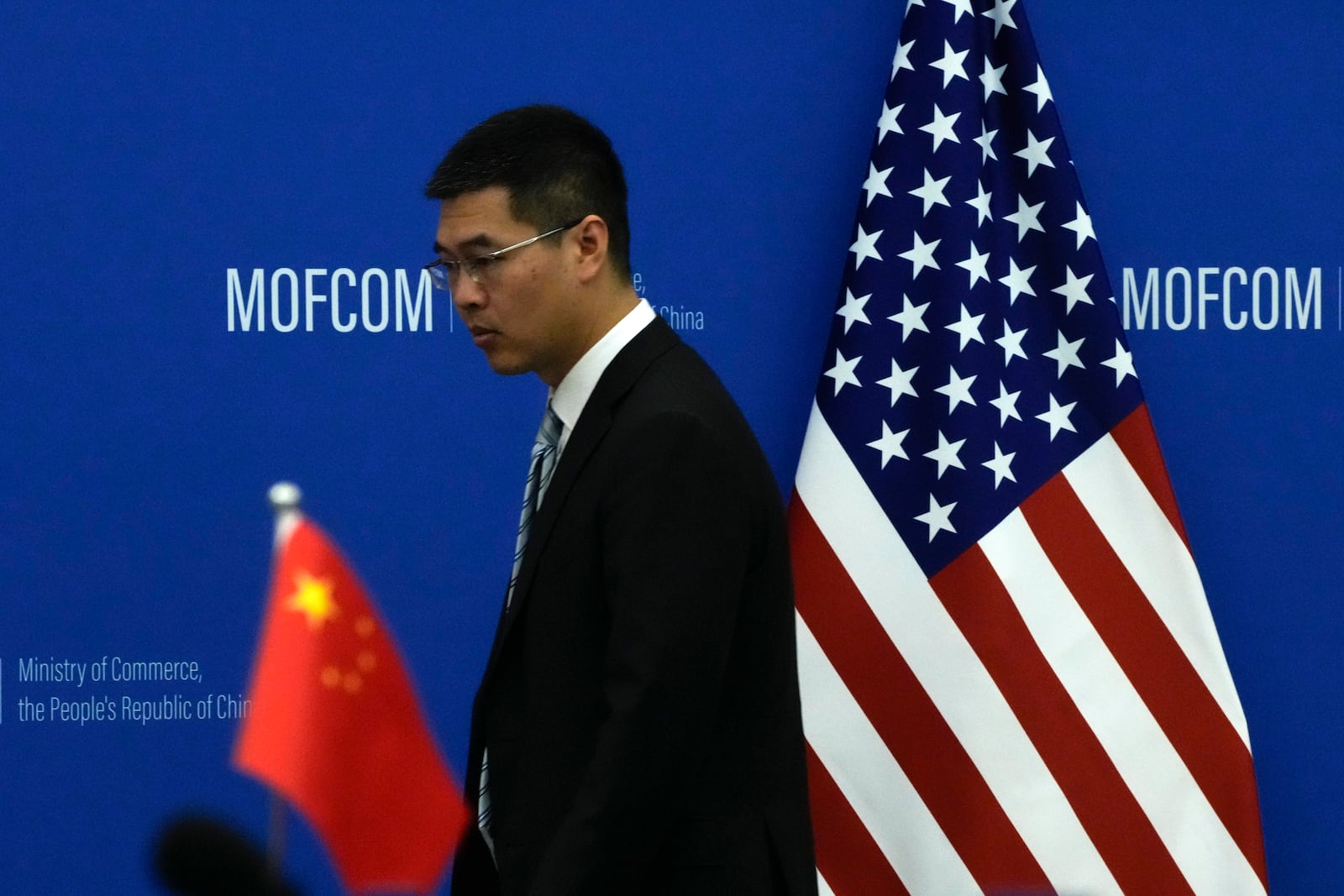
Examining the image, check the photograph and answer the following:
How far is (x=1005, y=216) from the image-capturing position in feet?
7.53

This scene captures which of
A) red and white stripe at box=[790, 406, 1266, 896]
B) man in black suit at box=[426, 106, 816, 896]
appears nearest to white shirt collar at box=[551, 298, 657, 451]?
man in black suit at box=[426, 106, 816, 896]

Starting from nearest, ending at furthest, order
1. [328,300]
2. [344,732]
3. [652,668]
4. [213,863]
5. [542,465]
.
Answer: [213,863]
[652,668]
[344,732]
[542,465]
[328,300]

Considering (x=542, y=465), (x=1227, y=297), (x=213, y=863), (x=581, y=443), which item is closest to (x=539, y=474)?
(x=542, y=465)

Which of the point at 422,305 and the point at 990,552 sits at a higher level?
the point at 422,305

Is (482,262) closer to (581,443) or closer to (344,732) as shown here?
(581,443)

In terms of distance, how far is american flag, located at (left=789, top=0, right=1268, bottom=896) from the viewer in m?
2.26

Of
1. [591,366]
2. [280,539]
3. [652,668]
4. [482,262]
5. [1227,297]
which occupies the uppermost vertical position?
[1227,297]

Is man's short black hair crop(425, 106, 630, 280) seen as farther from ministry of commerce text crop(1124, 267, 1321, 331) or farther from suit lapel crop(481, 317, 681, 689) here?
ministry of commerce text crop(1124, 267, 1321, 331)

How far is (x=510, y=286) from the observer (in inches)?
54.6

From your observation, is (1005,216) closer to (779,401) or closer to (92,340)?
(779,401)

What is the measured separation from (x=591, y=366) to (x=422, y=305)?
3.49 ft

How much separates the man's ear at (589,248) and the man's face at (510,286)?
0.05 feet

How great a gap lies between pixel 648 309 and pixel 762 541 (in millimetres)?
271

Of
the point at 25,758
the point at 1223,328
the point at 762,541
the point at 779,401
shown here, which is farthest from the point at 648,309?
the point at 25,758
